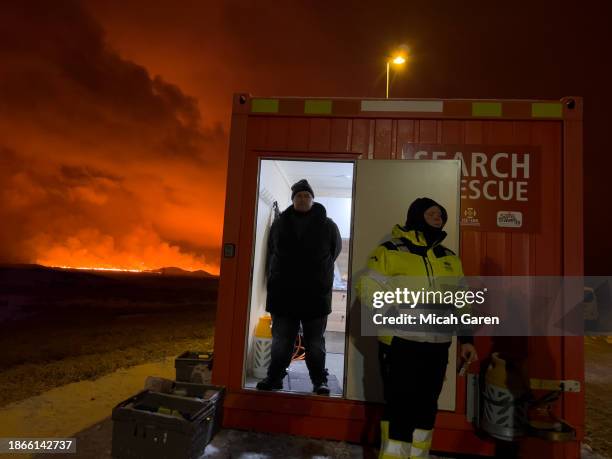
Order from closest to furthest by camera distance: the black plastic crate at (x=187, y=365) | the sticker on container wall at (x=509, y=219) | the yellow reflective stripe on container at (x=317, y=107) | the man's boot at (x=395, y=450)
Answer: the man's boot at (x=395, y=450) < the sticker on container wall at (x=509, y=219) < the yellow reflective stripe on container at (x=317, y=107) < the black plastic crate at (x=187, y=365)

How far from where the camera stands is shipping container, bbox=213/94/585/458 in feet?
10.2

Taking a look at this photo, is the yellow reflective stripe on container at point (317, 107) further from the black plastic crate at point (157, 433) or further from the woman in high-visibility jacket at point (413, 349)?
the black plastic crate at point (157, 433)

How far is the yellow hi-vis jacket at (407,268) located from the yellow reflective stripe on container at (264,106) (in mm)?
1716

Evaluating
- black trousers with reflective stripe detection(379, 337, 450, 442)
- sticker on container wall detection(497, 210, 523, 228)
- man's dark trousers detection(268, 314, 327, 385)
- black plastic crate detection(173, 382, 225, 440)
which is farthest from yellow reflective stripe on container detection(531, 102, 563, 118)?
black plastic crate detection(173, 382, 225, 440)

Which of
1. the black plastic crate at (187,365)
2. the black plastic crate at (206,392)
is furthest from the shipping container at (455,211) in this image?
→ the black plastic crate at (187,365)

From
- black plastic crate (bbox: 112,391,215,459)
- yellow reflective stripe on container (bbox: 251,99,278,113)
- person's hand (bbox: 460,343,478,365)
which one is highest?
yellow reflective stripe on container (bbox: 251,99,278,113)

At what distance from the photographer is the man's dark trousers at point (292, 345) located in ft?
12.4

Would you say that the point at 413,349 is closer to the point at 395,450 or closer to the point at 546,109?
the point at 395,450

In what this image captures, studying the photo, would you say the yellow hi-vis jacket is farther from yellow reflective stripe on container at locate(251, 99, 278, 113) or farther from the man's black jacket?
yellow reflective stripe on container at locate(251, 99, 278, 113)

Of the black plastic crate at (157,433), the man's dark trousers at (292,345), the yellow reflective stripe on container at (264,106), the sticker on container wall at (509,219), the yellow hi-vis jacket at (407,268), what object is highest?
the yellow reflective stripe on container at (264,106)

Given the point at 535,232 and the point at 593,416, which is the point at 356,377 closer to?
the point at 535,232

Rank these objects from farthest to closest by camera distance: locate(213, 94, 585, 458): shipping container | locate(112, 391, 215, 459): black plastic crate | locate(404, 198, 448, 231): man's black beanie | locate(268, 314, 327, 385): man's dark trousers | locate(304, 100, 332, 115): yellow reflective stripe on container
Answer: locate(268, 314, 327, 385): man's dark trousers, locate(304, 100, 332, 115): yellow reflective stripe on container, locate(213, 94, 585, 458): shipping container, locate(112, 391, 215, 459): black plastic crate, locate(404, 198, 448, 231): man's black beanie

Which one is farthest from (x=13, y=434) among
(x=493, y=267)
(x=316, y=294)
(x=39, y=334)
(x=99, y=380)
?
(x=39, y=334)

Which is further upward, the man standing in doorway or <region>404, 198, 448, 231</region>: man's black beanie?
<region>404, 198, 448, 231</region>: man's black beanie
